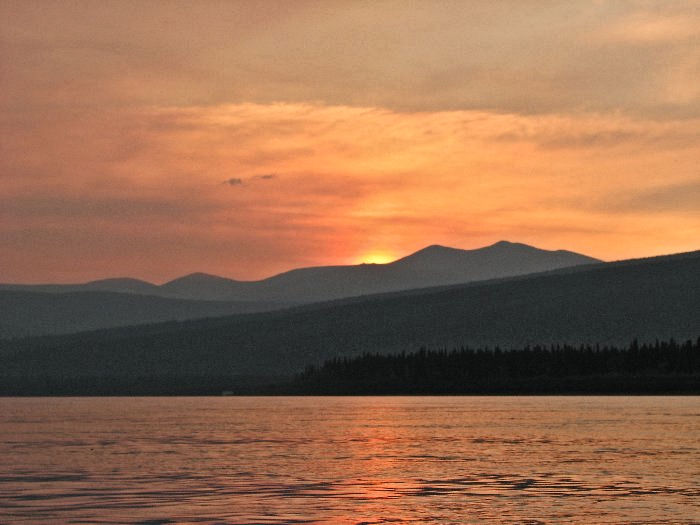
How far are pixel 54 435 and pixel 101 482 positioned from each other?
3375 centimetres

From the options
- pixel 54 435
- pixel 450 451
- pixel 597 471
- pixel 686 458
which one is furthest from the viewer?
pixel 54 435

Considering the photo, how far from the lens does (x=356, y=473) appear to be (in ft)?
196

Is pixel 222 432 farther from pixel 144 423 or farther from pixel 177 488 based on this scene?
pixel 177 488

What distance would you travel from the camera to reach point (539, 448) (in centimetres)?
7169

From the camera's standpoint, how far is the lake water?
4556 cm

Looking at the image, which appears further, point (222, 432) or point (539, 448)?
point (222, 432)

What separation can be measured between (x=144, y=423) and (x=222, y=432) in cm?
1693

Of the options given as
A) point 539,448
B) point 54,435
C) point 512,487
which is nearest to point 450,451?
point 539,448

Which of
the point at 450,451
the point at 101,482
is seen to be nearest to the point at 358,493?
the point at 101,482

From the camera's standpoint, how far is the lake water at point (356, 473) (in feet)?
149

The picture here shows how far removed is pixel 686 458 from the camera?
64.1 meters

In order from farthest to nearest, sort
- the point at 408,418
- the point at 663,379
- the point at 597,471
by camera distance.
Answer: the point at 663,379, the point at 408,418, the point at 597,471

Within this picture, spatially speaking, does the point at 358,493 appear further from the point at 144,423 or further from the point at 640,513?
the point at 144,423

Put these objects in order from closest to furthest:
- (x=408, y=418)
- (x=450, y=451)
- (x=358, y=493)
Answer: (x=358, y=493), (x=450, y=451), (x=408, y=418)
